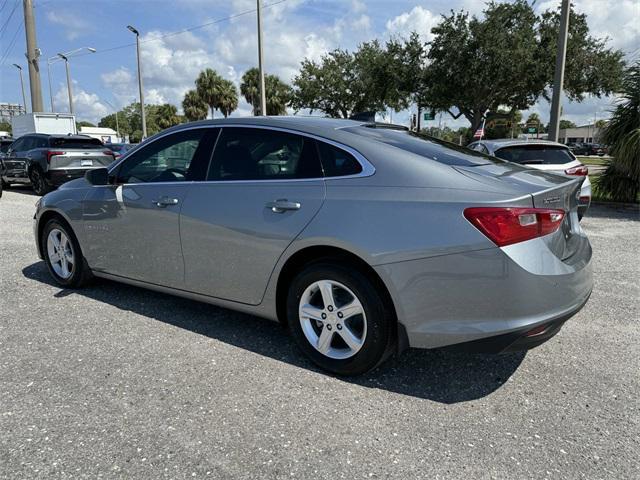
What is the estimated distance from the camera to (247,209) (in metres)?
3.31

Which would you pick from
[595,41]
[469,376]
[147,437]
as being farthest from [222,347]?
[595,41]

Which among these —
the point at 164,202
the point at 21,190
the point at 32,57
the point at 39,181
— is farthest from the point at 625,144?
the point at 32,57

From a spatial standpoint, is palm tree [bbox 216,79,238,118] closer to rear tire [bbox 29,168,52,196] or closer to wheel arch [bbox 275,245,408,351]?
rear tire [bbox 29,168,52,196]

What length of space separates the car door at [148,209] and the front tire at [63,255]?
0.82 feet

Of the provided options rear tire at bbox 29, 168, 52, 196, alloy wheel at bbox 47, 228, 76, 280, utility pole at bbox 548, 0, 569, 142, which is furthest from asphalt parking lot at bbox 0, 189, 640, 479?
rear tire at bbox 29, 168, 52, 196

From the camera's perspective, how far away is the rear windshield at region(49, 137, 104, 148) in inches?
507

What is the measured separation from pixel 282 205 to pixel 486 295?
1353mm

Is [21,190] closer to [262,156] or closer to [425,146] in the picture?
[262,156]

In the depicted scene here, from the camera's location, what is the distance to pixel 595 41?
2320 centimetres

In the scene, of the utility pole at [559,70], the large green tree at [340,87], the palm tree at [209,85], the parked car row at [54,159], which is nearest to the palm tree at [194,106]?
the palm tree at [209,85]

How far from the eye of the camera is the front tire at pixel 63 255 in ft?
15.3

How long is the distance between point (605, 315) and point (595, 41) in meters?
24.0

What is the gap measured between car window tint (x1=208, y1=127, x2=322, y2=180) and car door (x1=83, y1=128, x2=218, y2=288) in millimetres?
154

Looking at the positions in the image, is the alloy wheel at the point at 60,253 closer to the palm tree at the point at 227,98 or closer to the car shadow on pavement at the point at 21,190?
the car shadow on pavement at the point at 21,190
